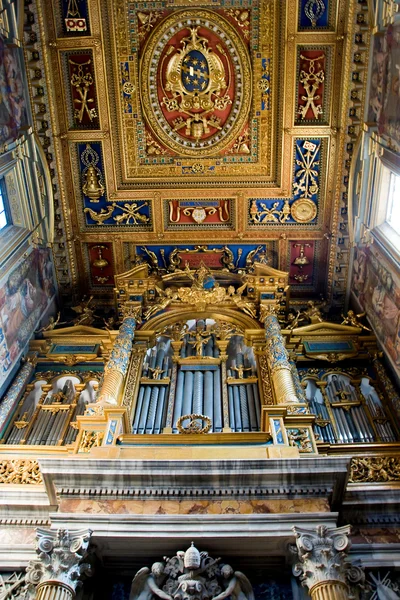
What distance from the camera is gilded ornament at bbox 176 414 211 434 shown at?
30.2 ft

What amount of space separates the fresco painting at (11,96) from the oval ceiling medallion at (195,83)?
268cm

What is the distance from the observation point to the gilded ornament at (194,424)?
922cm

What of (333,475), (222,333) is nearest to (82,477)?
(333,475)

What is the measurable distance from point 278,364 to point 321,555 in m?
4.06

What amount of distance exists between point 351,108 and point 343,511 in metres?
8.04

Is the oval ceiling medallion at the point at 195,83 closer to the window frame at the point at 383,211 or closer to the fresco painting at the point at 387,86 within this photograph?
the fresco painting at the point at 387,86

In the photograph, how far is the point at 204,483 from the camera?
7953 mm

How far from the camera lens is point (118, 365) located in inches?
427

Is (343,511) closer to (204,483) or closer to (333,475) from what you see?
(333,475)

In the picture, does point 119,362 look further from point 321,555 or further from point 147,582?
point 321,555

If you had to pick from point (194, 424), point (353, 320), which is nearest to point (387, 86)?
point (353, 320)

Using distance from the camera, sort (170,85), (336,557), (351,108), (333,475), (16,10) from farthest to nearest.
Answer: (170,85) → (351,108) → (16,10) → (333,475) → (336,557)

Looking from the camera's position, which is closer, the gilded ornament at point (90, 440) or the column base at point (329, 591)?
the column base at point (329, 591)

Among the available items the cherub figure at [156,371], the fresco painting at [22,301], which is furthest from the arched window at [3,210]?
the cherub figure at [156,371]
